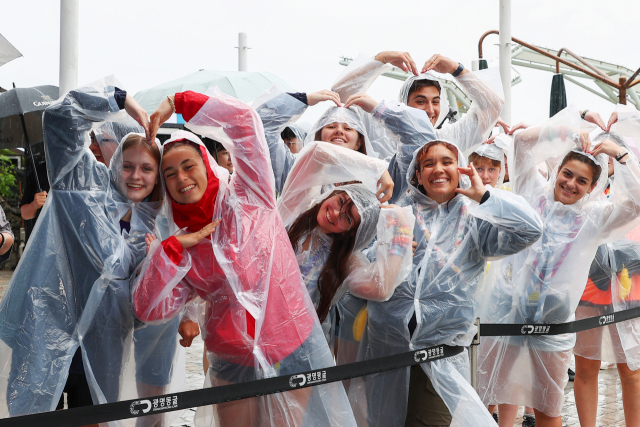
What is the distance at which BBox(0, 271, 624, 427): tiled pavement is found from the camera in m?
3.54

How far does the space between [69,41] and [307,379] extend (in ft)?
7.96

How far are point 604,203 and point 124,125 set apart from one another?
7.17 ft

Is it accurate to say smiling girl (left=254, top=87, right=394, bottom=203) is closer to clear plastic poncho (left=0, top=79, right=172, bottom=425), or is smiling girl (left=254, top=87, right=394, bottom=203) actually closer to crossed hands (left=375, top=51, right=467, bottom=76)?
crossed hands (left=375, top=51, right=467, bottom=76)

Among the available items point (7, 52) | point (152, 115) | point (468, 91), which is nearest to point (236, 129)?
point (152, 115)

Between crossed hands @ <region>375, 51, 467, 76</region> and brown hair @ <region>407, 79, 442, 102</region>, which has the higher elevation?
crossed hands @ <region>375, 51, 467, 76</region>

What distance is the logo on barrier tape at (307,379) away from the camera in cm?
195

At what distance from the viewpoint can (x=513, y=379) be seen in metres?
2.89

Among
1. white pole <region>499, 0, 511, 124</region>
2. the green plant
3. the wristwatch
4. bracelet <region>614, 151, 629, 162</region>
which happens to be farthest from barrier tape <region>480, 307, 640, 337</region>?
the green plant

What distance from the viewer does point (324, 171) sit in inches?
87.5

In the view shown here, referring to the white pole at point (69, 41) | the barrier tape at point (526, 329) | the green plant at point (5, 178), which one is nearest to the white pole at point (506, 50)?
the barrier tape at point (526, 329)

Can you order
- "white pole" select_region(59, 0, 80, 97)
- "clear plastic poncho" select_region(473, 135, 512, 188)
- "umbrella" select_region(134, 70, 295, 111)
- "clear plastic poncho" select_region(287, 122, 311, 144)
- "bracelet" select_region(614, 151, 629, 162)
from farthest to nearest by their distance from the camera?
1. "umbrella" select_region(134, 70, 295, 111)
2. "clear plastic poncho" select_region(287, 122, 311, 144)
3. "clear plastic poncho" select_region(473, 135, 512, 188)
4. "white pole" select_region(59, 0, 80, 97)
5. "bracelet" select_region(614, 151, 629, 162)

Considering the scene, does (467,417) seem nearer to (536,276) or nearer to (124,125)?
(536,276)

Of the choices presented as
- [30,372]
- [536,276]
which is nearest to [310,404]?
[30,372]

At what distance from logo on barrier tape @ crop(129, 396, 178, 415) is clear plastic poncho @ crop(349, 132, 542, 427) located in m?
0.73
